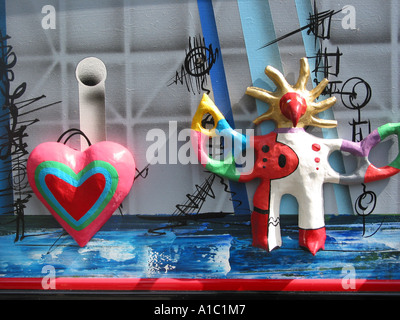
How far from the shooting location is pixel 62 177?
2.52 meters

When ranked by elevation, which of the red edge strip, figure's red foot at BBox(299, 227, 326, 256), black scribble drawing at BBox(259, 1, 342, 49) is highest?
black scribble drawing at BBox(259, 1, 342, 49)

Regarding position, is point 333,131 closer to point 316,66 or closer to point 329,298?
point 316,66

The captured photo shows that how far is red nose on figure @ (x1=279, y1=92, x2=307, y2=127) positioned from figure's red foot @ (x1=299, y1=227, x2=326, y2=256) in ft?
2.54

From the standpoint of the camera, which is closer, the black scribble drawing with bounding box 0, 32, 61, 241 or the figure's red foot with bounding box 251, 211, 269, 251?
the figure's red foot with bounding box 251, 211, 269, 251

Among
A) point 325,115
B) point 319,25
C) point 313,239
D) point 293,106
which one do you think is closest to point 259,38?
point 319,25

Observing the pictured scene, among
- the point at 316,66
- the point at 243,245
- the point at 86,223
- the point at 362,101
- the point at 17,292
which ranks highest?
the point at 316,66

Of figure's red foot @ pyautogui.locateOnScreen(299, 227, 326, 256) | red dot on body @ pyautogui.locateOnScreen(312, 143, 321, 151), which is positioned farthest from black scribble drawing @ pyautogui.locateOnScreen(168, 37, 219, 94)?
figure's red foot @ pyautogui.locateOnScreen(299, 227, 326, 256)

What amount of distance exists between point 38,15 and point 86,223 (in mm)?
1631

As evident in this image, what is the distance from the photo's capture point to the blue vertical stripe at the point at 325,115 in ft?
8.47

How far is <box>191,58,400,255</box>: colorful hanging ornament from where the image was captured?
249cm

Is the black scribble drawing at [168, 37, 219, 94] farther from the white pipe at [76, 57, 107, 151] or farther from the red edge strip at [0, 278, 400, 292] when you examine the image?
the red edge strip at [0, 278, 400, 292]

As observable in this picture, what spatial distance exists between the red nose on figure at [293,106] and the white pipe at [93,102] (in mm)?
1346
